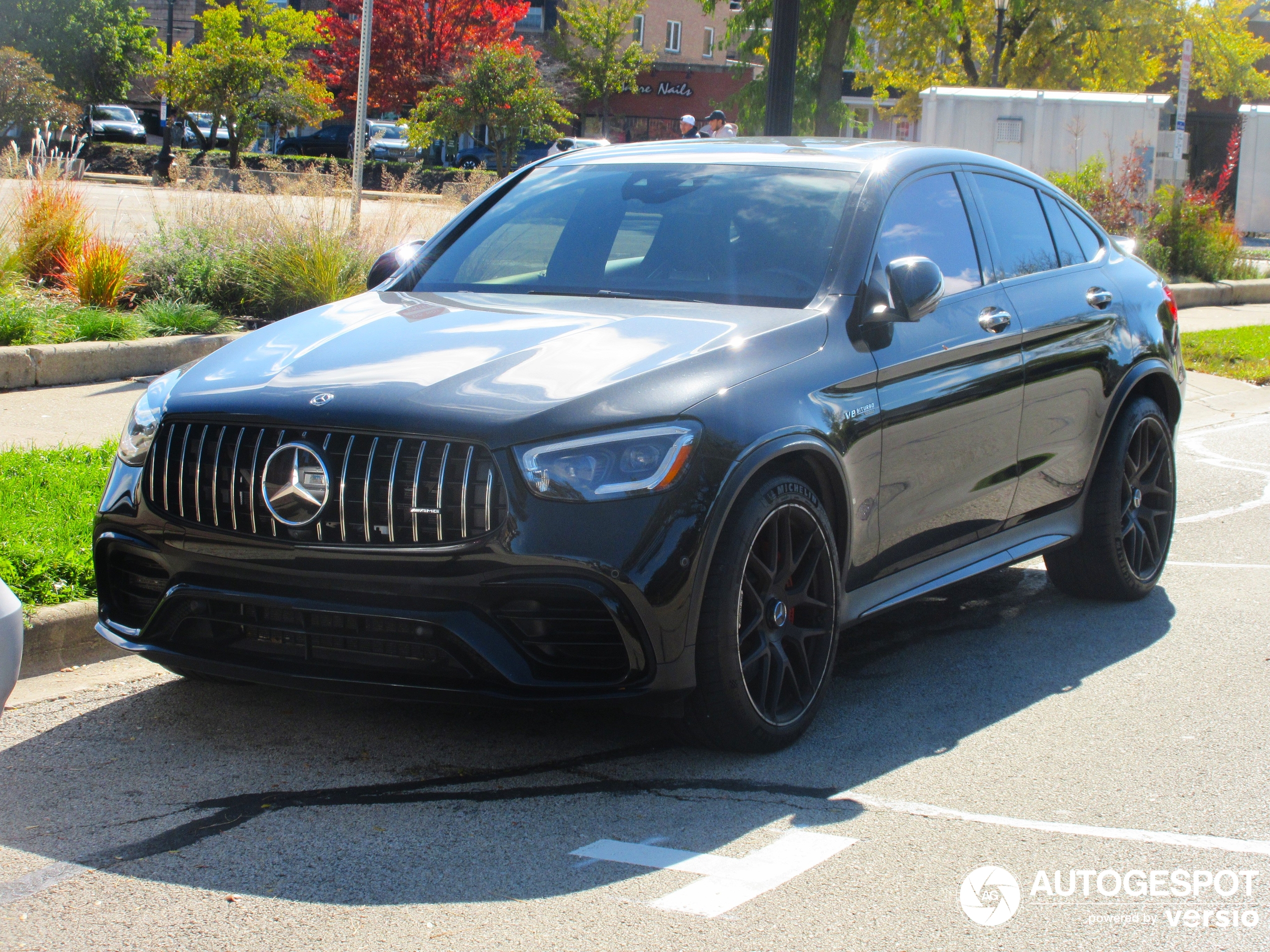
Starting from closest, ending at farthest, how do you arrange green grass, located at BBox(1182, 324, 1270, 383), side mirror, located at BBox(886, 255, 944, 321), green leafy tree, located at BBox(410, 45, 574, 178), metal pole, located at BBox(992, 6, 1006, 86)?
side mirror, located at BBox(886, 255, 944, 321)
green grass, located at BBox(1182, 324, 1270, 383)
metal pole, located at BBox(992, 6, 1006, 86)
green leafy tree, located at BBox(410, 45, 574, 178)

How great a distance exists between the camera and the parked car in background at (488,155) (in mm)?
45438

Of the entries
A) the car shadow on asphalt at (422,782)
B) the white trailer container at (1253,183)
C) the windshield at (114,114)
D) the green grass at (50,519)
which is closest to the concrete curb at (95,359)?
the green grass at (50,519)

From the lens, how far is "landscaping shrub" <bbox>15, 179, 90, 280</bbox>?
1134 cm

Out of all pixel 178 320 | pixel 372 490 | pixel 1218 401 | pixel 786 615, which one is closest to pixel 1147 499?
pixel 786 615

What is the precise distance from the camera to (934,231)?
519cm

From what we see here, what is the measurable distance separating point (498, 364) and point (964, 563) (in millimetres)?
1994

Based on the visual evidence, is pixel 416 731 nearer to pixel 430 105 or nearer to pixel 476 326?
pixel 476 326

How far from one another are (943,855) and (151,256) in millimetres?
9645

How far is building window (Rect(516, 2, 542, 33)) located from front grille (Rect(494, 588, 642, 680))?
224ft

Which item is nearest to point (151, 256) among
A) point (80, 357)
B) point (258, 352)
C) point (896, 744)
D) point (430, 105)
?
point (80, 357)

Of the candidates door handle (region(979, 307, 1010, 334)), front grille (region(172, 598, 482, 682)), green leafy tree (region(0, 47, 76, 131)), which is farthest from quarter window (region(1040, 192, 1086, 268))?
green leafy tree (region(0, 47, 76, 131))

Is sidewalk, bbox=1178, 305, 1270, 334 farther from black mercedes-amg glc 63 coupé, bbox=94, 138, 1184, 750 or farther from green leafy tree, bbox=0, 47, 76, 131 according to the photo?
green leafy tree, bbox=0, 47, 76, 131

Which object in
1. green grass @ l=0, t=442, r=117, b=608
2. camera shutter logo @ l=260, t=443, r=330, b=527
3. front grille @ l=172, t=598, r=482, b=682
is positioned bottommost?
green grass @ l=0, t=442, r=117, b=608

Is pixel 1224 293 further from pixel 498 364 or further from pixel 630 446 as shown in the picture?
pixel 630 446
